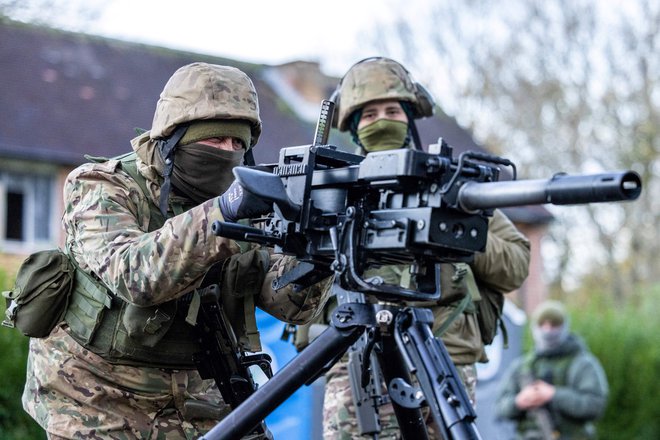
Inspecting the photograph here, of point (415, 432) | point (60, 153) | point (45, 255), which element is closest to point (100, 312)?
point (45, 255)

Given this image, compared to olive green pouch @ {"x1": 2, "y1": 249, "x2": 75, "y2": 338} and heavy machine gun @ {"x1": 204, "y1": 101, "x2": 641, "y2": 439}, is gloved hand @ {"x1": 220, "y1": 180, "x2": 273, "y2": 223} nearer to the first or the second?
heavy machine gun @ {"x1": 204, "y1": 101, "x2": 641, "y2": 439}

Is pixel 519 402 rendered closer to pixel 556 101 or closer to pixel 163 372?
pixel 163 372

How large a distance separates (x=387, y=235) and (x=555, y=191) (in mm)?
640

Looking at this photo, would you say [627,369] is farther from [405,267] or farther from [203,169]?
[203,169]

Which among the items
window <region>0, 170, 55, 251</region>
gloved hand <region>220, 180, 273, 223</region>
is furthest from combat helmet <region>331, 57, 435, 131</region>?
window <region>0, 170, 55, 251</region>

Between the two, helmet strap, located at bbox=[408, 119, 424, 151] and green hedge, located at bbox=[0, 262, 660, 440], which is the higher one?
helmet strap, located at bbox=[408, 119, 424, 151]

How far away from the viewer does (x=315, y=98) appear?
28.1 m

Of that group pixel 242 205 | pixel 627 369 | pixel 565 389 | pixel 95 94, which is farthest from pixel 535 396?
pixel 95 94

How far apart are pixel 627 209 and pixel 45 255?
2773cm

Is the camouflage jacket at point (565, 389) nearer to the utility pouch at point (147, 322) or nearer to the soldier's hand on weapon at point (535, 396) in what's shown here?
the soldier's hand on weapon at point (535, 396)

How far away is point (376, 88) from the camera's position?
19.5 feet

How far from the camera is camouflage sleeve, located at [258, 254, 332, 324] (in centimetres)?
465

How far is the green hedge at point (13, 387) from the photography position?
8562mm

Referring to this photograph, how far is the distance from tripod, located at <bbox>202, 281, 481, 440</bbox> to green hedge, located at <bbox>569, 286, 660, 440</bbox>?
1182 centimetres
